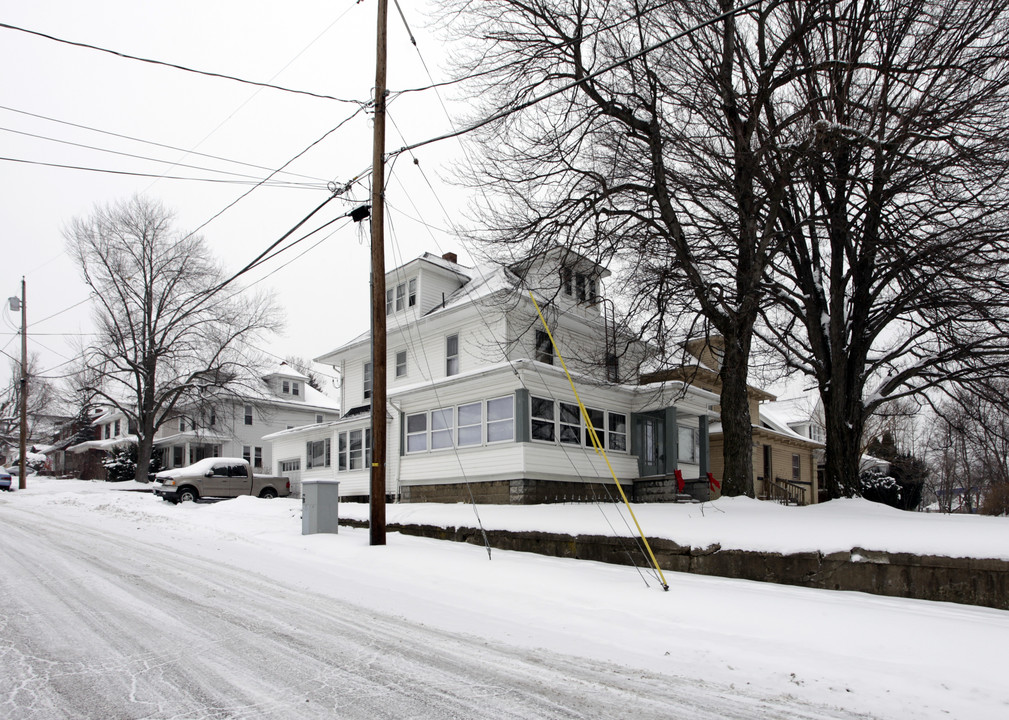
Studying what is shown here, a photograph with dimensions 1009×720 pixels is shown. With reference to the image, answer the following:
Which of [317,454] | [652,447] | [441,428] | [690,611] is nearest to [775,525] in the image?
[690,611]

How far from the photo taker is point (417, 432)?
862 inches

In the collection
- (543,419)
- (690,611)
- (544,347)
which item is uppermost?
(544,347)

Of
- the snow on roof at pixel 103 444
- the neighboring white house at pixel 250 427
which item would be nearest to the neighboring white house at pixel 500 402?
the neighboring white house at pixel 250 427

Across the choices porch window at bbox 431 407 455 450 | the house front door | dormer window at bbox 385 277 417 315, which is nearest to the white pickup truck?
dormer window at bbox 385 277 417 315

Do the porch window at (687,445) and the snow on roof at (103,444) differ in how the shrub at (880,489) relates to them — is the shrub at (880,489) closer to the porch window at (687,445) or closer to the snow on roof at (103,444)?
the porch window at (687,445)

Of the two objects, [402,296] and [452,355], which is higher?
[402,296]

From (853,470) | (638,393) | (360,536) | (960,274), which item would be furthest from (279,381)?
(960,274)

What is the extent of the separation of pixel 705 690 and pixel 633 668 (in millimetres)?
672

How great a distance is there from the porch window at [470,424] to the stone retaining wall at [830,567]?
304 inches

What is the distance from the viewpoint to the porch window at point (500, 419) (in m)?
19.1

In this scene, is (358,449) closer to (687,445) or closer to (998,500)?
(687,445)

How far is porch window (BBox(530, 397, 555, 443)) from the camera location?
19.2 meters

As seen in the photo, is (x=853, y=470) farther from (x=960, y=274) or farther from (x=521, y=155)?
(x=521, y=155)

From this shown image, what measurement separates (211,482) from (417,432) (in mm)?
8054
